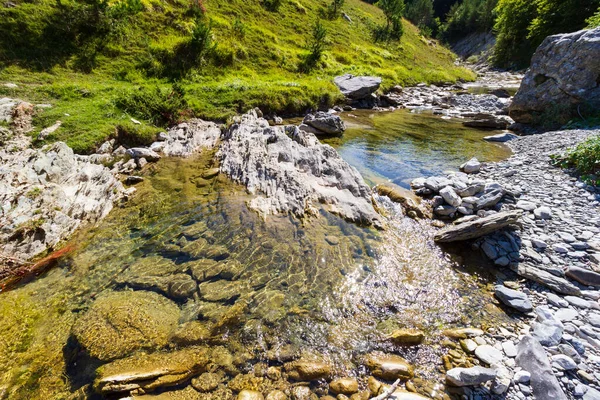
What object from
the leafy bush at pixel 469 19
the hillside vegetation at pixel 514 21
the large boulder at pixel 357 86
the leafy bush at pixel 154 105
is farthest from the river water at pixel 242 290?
the leafy bush at pixel 469 19

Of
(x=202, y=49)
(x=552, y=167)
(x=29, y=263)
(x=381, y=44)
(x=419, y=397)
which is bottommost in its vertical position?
(x=29, y=263)

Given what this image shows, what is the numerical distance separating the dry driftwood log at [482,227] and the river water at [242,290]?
26.3 inches

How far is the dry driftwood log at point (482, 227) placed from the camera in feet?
24.0

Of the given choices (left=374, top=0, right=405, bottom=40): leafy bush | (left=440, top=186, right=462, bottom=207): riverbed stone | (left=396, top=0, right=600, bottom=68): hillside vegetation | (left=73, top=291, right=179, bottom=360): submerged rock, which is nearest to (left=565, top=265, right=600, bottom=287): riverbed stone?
(left=440, top=186, right=462, bottom=207): riverbed stone

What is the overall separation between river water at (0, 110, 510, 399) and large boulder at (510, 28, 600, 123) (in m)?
17.2

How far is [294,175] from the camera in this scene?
10398 mm

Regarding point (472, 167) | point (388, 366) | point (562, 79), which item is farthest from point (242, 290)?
point (562, 79)

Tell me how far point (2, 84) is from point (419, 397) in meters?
22.7

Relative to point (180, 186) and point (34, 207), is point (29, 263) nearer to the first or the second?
point (34, 207)

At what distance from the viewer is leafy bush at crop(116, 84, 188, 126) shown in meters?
15.1

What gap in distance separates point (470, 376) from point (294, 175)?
26.3 ft

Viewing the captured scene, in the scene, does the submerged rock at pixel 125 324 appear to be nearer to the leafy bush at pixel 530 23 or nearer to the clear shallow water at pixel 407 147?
the clear shallow water at pixel 407 147

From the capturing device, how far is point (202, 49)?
23.1 metres

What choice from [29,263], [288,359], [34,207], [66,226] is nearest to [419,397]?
[288,359]
